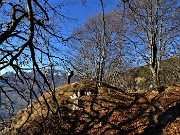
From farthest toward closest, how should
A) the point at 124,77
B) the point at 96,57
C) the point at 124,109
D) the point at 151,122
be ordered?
the point at 124,77, the point at 96,57, the point at 124,109, the point at 151,122

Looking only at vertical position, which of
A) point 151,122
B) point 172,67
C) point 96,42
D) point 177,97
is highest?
point 96,42

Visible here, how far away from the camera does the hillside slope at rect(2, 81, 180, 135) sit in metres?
9.98

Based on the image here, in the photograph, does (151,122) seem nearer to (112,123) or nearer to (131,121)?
(131,121)

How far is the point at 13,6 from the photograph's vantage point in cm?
475

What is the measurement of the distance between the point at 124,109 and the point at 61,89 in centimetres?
391

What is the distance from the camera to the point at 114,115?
1114 cm

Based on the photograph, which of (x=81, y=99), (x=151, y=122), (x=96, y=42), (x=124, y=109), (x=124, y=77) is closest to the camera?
(x=151, y=122)

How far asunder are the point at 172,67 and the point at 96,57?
565cm

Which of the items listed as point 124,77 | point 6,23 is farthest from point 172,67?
point 6,23

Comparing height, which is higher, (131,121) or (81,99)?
(81,99)

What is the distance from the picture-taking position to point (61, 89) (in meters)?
14.2

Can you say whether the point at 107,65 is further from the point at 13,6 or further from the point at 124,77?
the point at 13,6

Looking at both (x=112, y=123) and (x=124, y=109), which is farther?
(x=124, y=109)

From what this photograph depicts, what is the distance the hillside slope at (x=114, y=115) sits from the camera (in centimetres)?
998
